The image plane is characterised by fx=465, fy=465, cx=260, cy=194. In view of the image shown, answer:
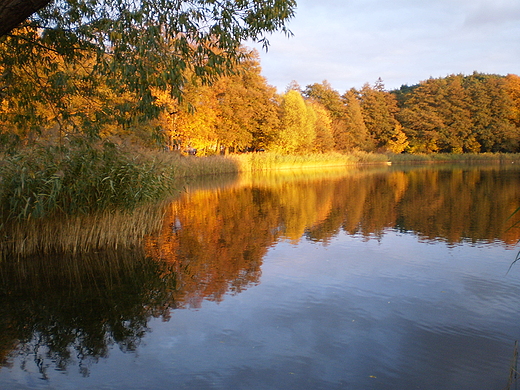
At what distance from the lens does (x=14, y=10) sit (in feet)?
10.1

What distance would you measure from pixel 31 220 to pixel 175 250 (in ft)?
8.86

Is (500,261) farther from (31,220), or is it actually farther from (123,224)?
(31,220)

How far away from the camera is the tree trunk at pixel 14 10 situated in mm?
3018

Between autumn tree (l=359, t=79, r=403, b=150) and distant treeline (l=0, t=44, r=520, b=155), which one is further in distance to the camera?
autumn tree (l=359, t=79, r=403, b=150)

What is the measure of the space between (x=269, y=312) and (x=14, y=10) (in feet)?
14.1

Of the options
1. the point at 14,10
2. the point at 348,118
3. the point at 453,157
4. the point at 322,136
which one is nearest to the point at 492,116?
the point at 453,157

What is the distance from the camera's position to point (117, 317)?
5.82 meters

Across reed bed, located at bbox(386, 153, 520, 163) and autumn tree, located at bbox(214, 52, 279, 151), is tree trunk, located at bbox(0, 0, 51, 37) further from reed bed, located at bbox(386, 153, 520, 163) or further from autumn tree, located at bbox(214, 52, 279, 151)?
reed bed, located at bbox(386, 153, 520, 163)

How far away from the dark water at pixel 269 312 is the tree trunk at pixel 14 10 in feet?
10.1

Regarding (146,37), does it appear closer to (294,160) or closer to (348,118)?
(294,160)

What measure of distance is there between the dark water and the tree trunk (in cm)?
307

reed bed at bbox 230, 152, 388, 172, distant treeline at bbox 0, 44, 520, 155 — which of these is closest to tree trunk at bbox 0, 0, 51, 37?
distant treeline at bbox 0, 44, 520, 155

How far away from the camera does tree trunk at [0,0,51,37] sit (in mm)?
3018

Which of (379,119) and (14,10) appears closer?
(14,10)
